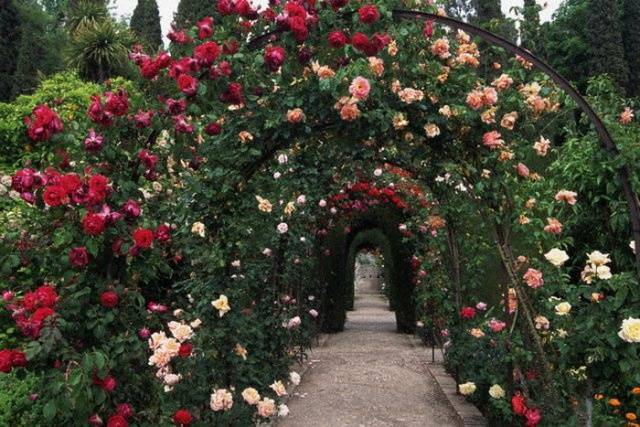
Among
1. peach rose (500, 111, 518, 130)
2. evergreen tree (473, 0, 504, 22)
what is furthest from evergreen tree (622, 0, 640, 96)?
peach rose (500, 111, 518, 130)

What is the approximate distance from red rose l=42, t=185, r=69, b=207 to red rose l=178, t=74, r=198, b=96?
0.61 m

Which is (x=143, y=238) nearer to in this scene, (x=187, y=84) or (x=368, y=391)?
(x=187, y=84)

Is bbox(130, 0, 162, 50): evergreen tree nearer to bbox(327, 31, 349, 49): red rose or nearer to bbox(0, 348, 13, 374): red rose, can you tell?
bbox(327, 31, 349, 49): red rose

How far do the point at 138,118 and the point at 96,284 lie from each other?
0.69 metres

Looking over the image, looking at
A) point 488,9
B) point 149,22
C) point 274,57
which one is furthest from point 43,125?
point 149,22

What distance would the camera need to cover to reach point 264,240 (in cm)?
534

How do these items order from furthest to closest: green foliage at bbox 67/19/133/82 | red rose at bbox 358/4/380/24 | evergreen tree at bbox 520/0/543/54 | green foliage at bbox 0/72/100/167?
green foliage at bbox 67/19/133/82
green foliage at bbox 0/72/100/167
evergreen tree at bbox 520/0/543/54
red rose at bbox 358/4/380/24

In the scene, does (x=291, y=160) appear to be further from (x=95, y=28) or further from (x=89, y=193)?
(x=95, y=28)

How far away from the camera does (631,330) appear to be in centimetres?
241

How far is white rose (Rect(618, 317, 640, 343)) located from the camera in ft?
7.88

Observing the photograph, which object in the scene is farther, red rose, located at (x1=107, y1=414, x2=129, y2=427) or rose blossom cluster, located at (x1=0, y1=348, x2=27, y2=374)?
red rose, located at (x1=107, y1=414, x2=129, y2=427)

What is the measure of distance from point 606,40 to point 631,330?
2112cm

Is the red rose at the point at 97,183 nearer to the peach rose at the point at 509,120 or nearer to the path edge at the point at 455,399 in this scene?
the peach rose at the point at 509,120

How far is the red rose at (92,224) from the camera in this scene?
2150 mm
